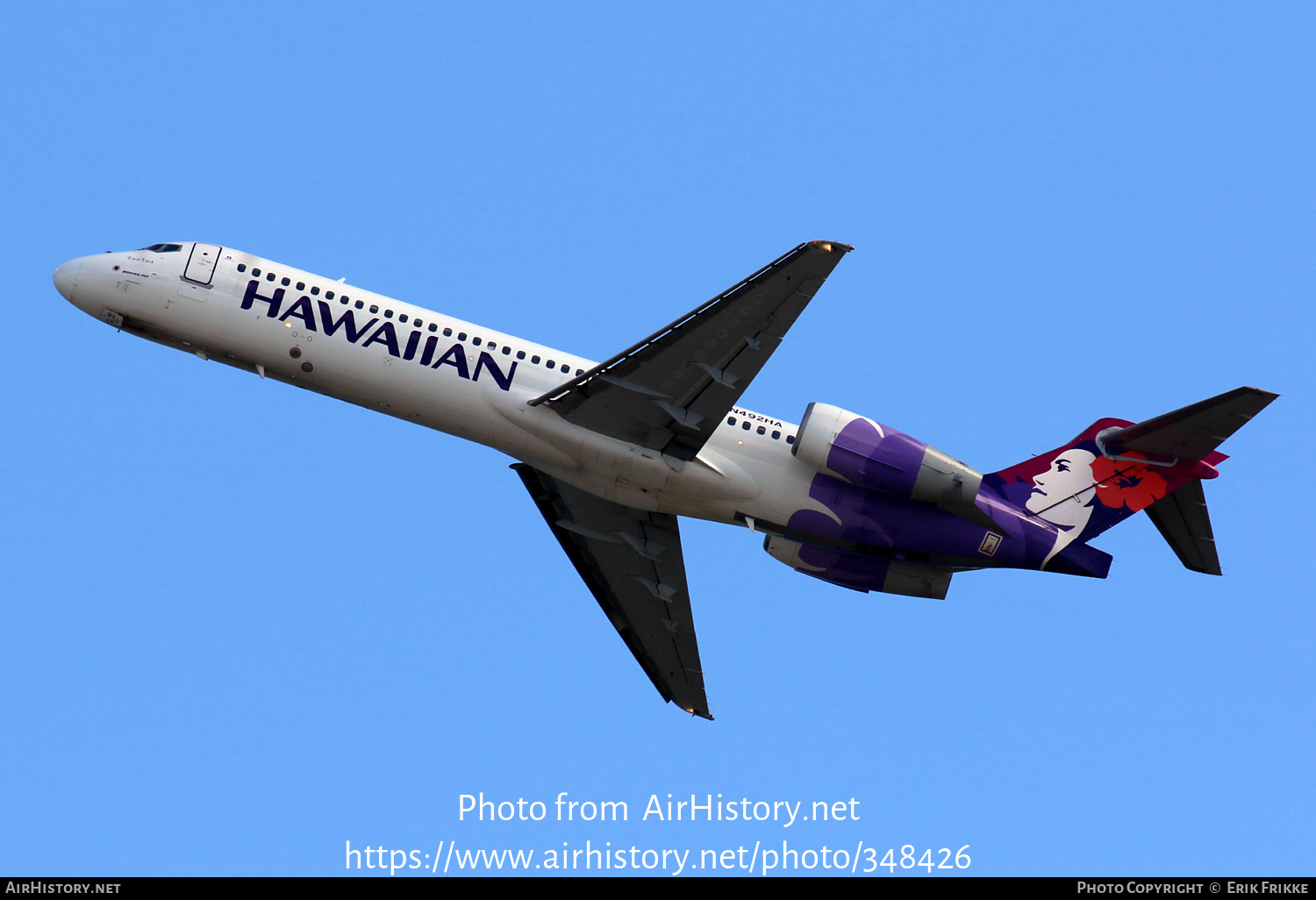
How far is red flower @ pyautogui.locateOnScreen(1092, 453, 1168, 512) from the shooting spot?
30047mm

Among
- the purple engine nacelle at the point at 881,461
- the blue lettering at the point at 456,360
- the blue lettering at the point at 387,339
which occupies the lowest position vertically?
the purple engine nacelle at the point at 881,461

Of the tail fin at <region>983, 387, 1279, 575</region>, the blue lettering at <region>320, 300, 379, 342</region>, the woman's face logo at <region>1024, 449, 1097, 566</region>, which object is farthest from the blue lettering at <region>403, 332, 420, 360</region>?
the woman's face logo at <region>1024, 449, 1097, 566</region>

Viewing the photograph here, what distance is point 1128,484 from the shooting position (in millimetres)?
30188

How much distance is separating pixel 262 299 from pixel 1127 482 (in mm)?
21968

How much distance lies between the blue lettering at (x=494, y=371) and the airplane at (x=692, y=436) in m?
0.03

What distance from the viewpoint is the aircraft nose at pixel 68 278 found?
1177 inches

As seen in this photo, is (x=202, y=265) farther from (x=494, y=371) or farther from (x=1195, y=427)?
(x=1195, y=427)

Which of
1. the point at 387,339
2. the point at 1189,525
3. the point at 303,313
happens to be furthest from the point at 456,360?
the point at 1189,525

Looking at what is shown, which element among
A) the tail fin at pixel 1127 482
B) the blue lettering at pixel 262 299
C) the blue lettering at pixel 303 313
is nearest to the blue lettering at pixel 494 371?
the blue lettering at pixel 303 313

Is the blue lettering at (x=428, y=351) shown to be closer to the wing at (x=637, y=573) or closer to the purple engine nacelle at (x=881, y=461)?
the wing at (x=637, y=573)

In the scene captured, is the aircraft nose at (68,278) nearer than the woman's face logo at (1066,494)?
Yes

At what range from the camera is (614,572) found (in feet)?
110

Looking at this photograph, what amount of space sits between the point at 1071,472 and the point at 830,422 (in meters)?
6.73
